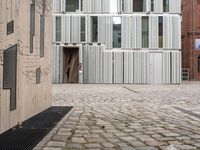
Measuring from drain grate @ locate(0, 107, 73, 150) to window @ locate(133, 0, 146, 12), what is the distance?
33.5 metres

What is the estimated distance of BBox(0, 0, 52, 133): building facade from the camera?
24.7 ft

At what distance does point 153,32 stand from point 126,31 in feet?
8.94

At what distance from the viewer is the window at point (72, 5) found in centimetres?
4262

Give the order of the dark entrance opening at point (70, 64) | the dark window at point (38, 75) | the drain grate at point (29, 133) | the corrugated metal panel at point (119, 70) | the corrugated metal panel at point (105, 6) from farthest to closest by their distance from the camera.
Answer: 1. the dark entrance opening at point (70, 64)
2. the corrugated metal panel at point (105, 6)
3. the corrugated metal panel at point (119, 70)
4. the dark window at point (38, 75)
5. the drain grate at point (29, 133)

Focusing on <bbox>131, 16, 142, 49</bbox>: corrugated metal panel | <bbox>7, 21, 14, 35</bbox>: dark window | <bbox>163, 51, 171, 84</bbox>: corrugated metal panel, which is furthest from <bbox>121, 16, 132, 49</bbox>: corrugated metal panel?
<bbox>7, 21, 14, 35</bbox>: dark window

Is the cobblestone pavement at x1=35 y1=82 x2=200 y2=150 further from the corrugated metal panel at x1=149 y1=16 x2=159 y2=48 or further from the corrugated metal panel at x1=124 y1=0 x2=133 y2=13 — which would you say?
the corrugated metal panel at x1=124 y1=0 x2=133 y2=13

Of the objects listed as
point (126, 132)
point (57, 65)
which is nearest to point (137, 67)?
point (57, 65)

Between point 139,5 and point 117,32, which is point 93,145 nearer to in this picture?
point 117,32

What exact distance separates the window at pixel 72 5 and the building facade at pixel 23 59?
30.6m

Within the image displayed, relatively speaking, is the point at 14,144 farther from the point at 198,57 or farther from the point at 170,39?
the point at 198,57

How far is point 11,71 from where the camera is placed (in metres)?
7.92

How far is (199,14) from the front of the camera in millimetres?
54469

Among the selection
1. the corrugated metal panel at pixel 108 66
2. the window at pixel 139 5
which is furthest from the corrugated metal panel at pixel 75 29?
the window at pixel 139 5

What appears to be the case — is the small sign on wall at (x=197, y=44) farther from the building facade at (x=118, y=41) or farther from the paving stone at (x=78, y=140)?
the paving stone at (x=78, y=140)
